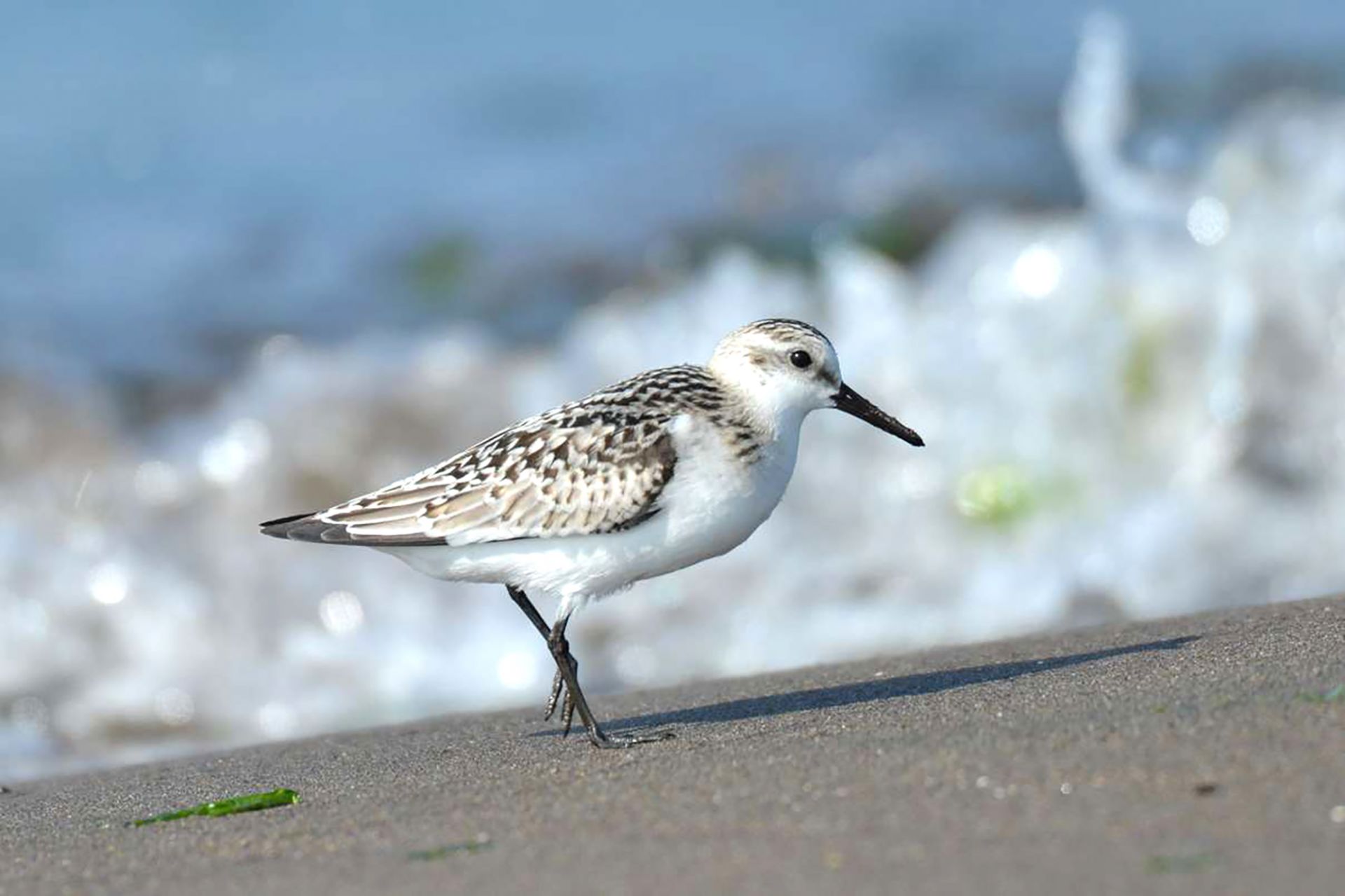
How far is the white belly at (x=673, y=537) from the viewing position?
19.4 ft

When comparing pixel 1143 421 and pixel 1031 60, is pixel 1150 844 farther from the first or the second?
pixel 1031 60

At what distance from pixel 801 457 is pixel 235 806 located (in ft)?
20.9

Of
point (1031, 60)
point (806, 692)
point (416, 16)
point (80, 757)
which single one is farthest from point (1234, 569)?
point (416, 16)

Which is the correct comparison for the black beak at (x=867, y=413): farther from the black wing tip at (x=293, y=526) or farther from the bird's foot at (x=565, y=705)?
the black wing tip at (x=293, y=526)

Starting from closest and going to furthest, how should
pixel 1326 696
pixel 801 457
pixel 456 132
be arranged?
1. pixel 1326 696
2. pixel 801 457
3. pixel 456 132

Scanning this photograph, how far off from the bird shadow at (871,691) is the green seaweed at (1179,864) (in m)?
2.19

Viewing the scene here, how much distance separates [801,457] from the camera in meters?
11.4

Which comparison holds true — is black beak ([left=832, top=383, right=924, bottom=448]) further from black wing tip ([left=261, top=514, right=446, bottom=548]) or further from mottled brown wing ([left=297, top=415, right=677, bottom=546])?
black wing tip ([left=261, top=514, right=446, bottom=548])

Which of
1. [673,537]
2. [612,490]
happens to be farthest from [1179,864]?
[612,490]

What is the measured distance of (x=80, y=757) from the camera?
29.2ft

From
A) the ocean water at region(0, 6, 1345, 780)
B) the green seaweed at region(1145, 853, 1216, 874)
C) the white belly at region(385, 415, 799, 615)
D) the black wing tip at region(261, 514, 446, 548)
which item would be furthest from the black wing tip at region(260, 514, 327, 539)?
the green seaweed at region(1145, 853, 1216, 874)

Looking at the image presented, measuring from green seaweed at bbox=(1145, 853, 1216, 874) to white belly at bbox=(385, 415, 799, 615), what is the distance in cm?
232

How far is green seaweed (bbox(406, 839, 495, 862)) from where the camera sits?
14.6ft

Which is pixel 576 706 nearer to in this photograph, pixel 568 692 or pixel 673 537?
pixel 568 692
